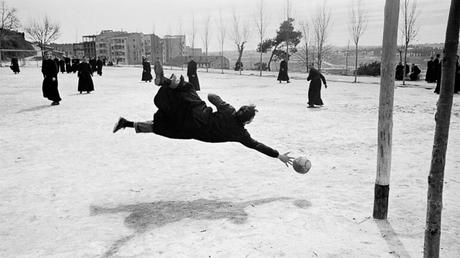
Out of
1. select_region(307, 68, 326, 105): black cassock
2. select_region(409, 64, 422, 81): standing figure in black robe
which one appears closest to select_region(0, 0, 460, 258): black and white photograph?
select_region(307, 68, 326, 105): black cassock

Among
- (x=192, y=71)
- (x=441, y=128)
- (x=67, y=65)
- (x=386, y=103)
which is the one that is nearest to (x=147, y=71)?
(x=192, y=71)

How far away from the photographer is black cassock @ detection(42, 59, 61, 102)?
484 inches

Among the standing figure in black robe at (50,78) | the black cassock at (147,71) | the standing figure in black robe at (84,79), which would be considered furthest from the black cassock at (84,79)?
the black cassock at (147,71)

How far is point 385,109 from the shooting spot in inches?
151

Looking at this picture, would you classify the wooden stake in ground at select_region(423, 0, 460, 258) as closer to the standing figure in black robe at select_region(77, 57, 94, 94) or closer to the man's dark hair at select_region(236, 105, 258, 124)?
the man's dark hair at select_region(236, 105, 258, 124)

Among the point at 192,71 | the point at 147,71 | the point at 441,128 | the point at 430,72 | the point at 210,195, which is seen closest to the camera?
the point at 441,128

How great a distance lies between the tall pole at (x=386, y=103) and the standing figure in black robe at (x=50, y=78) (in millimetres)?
10680

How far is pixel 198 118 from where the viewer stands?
4.38 meters

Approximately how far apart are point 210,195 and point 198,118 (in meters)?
1.00

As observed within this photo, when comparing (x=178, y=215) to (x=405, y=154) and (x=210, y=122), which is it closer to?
(x=210, y=122)

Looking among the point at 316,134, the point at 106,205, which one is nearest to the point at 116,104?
the point at 316,134

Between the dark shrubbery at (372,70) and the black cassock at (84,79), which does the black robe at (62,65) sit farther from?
the dark shrubbery at (372,70)

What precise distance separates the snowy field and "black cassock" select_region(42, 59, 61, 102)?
3.68 m

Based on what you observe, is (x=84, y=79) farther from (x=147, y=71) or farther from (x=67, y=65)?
(x=67, y=65)
